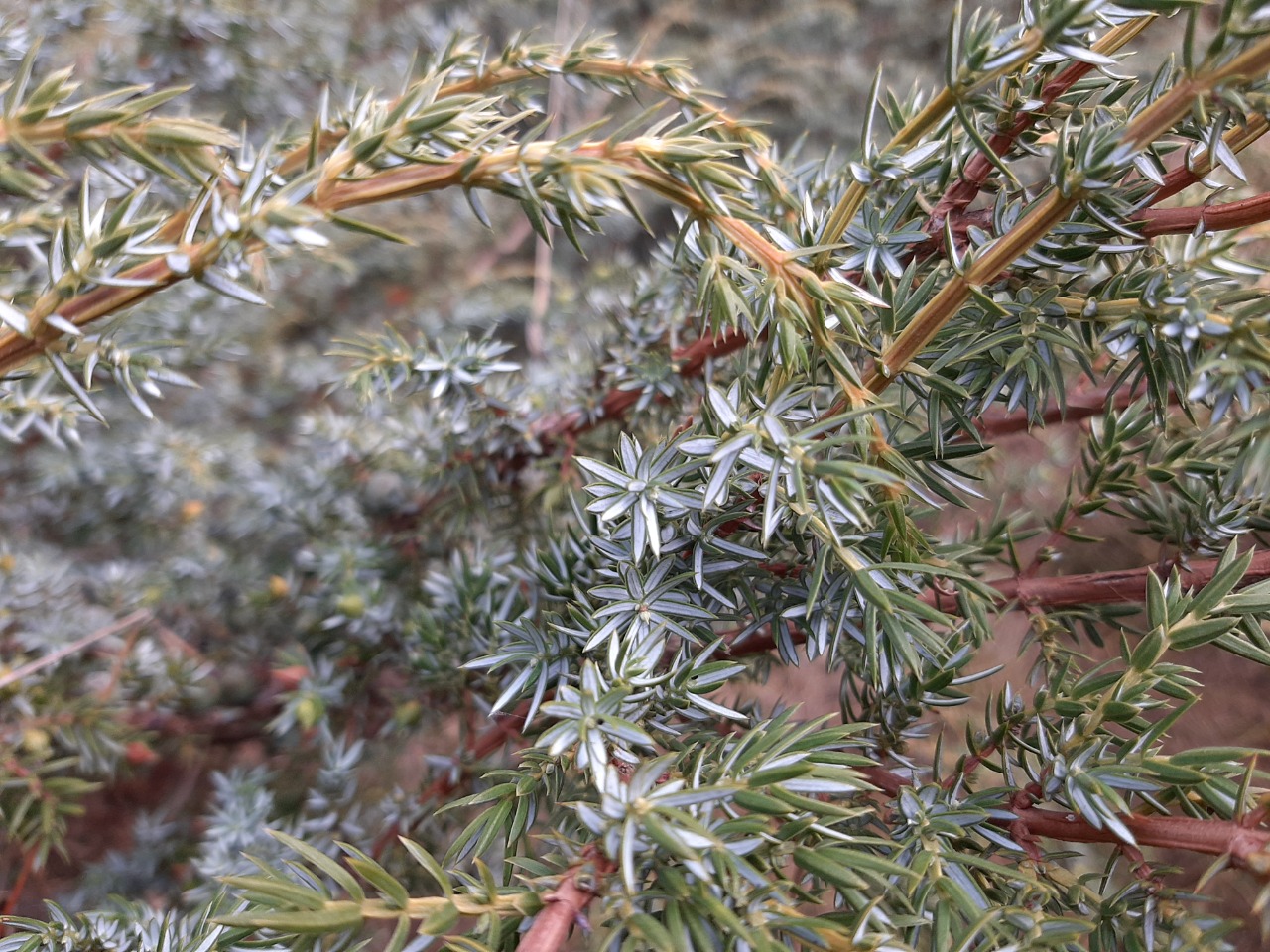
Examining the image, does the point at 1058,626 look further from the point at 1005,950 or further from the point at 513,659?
the point at 513,659

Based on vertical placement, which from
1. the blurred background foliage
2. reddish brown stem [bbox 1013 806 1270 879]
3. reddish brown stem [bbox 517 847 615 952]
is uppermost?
reddish brown stem [bbox 1013 806 1270 879]

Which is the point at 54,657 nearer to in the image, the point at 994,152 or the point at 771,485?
the point at 771,485

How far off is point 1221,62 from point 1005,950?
52 cm

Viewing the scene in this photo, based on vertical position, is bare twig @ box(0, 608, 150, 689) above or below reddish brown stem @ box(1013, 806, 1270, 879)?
below

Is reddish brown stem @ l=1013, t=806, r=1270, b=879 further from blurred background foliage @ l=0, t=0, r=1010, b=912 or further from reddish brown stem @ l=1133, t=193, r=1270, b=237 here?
blurred background foliage @ l=0, t=0, r=1010, b=912

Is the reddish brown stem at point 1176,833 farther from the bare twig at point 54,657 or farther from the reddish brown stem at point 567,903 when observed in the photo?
the bare twig at point 54,657

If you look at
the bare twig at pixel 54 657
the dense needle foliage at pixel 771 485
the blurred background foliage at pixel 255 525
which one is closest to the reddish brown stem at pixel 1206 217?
the dense needle foliage at pixel 771 485

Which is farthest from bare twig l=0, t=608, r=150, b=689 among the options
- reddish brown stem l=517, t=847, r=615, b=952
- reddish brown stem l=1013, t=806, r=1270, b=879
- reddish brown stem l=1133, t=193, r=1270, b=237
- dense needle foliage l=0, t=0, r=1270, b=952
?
reddish brown stem l=1133, t=193, r=1270, b=237

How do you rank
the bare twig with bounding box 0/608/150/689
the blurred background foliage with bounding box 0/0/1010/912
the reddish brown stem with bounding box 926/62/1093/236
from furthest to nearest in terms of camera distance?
1. the blurred background foliage with bounding box 0/0/1010/912
2. the bare twig with bounding box 0/608/150/689
3. the reddish brown stem with bounding box 926/62/1093/236

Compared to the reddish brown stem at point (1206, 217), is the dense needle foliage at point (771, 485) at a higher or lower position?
lower

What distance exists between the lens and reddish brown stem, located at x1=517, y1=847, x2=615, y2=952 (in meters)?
0.44

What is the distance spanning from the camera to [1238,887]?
1.32 metres

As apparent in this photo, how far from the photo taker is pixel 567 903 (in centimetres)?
45

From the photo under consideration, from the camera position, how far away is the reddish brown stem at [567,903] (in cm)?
44
